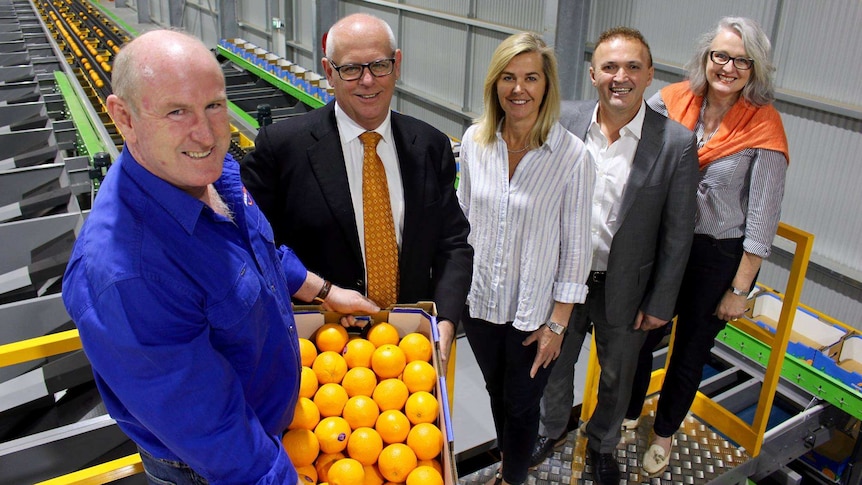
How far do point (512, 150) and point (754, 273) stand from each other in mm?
1049

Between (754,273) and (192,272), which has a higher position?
(192,272)

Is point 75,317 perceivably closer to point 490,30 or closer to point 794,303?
point 794,303

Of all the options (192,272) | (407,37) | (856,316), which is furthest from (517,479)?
(407,37)

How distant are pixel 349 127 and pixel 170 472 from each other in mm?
1052

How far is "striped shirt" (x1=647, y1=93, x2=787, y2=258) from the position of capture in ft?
7.05

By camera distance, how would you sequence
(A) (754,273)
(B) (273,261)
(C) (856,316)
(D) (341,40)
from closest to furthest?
(B) (273,261) < (D) (341,40) < (A) (754,273) < (C) (856,316)

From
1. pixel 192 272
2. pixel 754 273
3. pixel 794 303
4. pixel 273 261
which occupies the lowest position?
pixel 794 303

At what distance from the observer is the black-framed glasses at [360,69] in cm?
172

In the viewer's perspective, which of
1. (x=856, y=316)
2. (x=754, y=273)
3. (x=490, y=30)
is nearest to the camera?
(x=754, y=273)

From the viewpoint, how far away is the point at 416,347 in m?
1.75

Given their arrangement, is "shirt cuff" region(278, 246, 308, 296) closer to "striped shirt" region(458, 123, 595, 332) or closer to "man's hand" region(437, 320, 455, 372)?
"man's hand" region(437, 320, 455, 372)

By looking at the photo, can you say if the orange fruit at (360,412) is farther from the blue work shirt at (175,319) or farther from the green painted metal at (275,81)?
the green painted metal at (275,81)

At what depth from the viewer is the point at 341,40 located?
5.60ft

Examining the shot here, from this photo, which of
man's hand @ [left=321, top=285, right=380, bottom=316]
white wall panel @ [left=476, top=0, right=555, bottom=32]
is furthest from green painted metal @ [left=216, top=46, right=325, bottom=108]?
man's hand @ [left=321, top=285, right=380, bottom=316]
